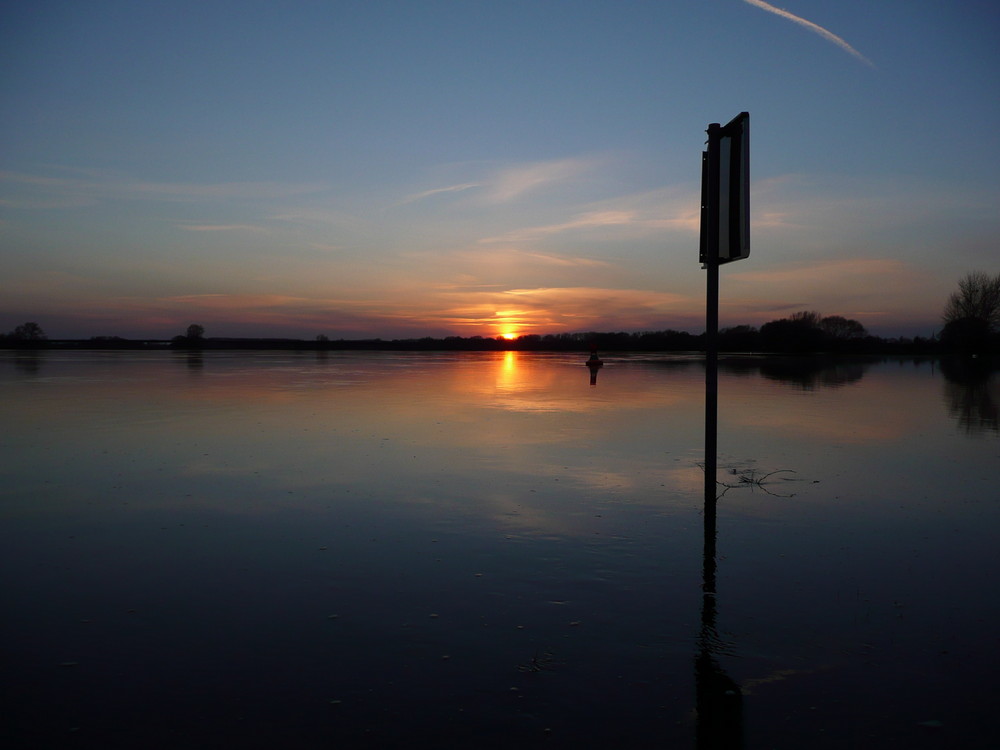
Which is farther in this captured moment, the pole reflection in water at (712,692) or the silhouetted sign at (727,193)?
the silhouetted sign at (727,193)

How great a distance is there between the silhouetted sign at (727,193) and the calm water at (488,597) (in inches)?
131

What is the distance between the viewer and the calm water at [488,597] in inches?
168

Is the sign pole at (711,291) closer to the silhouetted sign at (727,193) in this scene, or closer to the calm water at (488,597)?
the silhouetted sign at (727,193)

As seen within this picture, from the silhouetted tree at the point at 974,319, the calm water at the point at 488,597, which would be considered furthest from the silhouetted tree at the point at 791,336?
the calm water at the point at 488,597

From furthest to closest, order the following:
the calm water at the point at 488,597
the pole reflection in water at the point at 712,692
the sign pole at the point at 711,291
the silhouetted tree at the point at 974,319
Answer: the silhouetted tree at the point at 974,319, the sign pole at the point at 711,291, the calm water at the point at 488,597, the pole reflection in water at the point at 712,692

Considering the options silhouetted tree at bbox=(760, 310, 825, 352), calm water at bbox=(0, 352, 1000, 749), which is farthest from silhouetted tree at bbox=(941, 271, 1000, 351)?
calm water at bbox=(0, 352, 1000, 749)

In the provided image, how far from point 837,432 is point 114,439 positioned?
1689cm

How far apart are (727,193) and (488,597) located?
16.9ft

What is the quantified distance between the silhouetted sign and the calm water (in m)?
3.32

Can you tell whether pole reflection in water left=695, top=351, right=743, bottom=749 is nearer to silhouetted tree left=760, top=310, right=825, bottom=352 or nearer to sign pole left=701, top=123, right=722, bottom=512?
sign pole left=701, top=123, right=722, bottom=512

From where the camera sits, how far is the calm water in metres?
4.27

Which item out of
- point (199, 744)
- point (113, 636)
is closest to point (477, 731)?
point (199, 744)

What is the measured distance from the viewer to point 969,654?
16.6 ft

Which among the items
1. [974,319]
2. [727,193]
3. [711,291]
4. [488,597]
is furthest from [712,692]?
[974,319]
